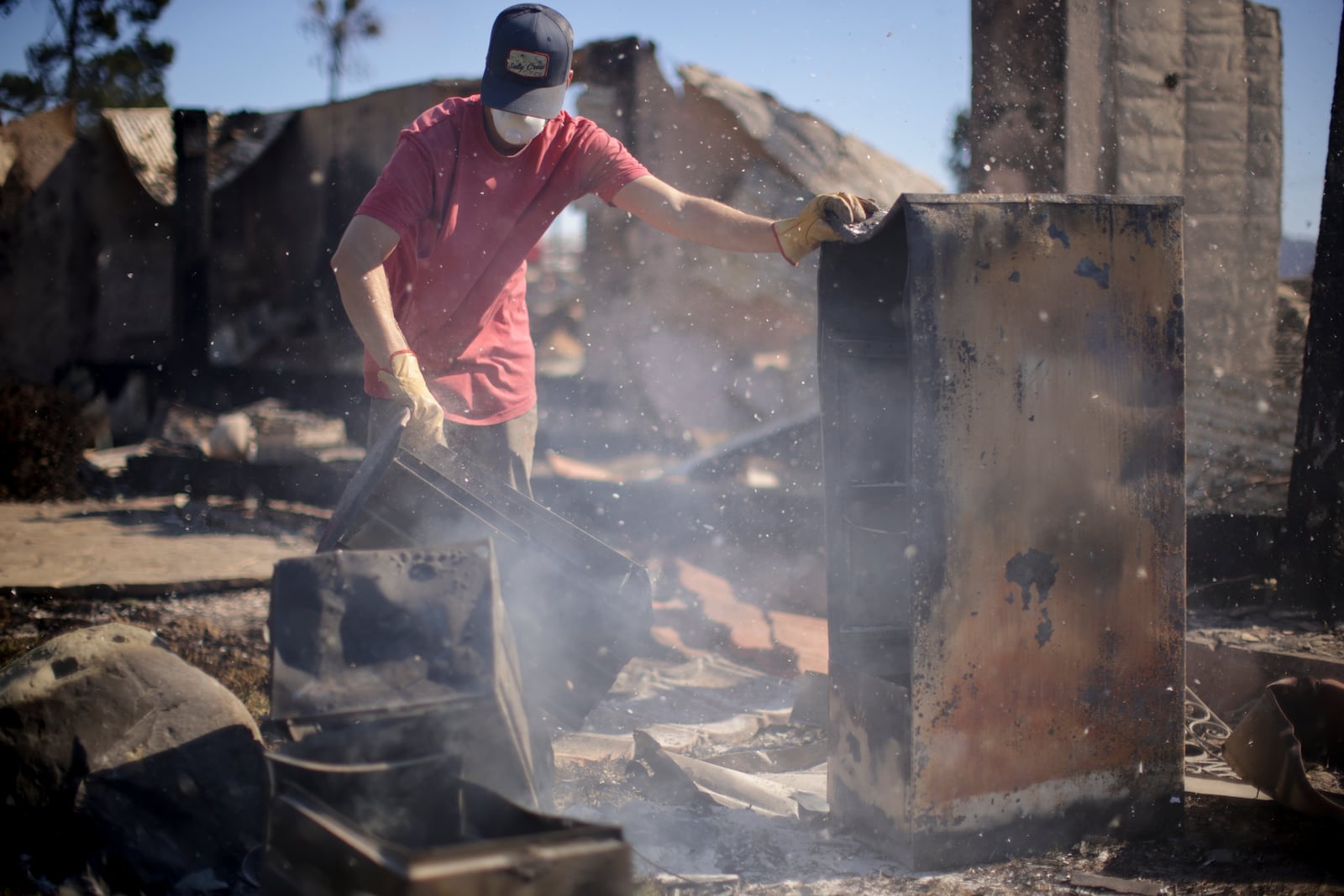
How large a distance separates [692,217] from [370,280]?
1.09 m

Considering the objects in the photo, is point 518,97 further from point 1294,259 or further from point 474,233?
point 1294,259

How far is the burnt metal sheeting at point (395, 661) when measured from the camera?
1.95 m

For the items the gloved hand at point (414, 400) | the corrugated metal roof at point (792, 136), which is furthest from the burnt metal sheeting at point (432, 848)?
the corrugated metal roof at point (792, 136)

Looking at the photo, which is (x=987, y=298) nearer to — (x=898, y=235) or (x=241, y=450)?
(x=898, y=235)

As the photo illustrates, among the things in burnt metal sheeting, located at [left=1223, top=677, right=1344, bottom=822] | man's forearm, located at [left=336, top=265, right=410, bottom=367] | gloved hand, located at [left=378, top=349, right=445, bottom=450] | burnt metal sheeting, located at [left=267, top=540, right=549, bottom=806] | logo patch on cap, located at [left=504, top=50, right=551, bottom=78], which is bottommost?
burnt metal sheeting, located at [left=1223, top=677, right=1344, bottom=822]

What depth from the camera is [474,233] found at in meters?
3.08

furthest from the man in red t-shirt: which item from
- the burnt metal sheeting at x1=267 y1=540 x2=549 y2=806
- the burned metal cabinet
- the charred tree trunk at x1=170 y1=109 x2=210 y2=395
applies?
the charred tree trunk at x1=170 y1=109 x2=210 y2=395

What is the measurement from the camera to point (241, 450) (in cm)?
852

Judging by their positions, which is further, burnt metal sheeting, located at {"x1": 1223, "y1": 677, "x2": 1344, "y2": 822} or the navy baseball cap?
the navy baseball cap

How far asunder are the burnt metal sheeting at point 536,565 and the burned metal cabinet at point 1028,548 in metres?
0.69

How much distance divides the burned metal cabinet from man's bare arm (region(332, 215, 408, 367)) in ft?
4.67

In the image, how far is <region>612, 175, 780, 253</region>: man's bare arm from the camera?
3100 millimetres

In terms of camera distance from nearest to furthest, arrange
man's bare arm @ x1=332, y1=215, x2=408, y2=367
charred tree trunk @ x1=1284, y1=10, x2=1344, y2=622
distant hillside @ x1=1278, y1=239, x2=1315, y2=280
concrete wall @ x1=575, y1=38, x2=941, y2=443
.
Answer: man's bare arm @ x1=332, y1=215, x2=408, y2=367 → charred tree trunk @ x1=1284, y1=10, x2=1344, y2=622 → concrete wall @ x1=575, y1=38, x2=941, y2=443 → distant hillside @ x1=1278, y1=239, x2=1315, y2=280

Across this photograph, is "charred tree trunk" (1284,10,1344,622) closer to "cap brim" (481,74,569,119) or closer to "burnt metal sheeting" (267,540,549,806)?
"cap brim" (481,74,569,119)
